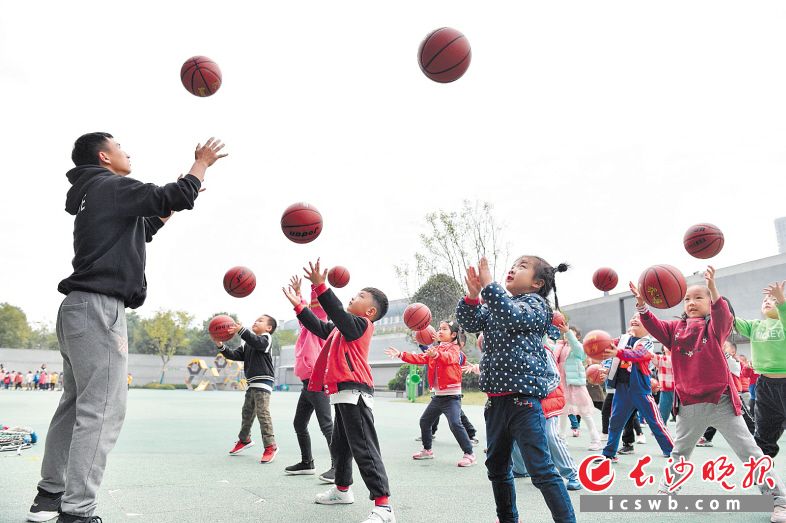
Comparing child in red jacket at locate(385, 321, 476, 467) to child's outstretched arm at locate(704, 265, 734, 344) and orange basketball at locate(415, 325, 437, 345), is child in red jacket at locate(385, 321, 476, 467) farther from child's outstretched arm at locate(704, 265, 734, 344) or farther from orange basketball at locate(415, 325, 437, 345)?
child's outstretched arm at locate(704, 265, 734, 344)

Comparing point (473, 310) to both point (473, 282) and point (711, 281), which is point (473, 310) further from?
point (711, 281)

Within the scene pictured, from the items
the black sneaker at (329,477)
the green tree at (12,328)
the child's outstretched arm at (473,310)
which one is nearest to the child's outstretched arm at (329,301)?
the child's outstretched arm at (473,310)

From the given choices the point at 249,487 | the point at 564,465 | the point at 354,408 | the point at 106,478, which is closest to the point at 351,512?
the point at 354,408

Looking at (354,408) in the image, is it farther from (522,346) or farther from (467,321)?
(522,346)

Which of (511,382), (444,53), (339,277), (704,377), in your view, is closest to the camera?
(511,382)

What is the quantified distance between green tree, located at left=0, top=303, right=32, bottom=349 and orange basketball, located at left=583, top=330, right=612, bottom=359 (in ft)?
230

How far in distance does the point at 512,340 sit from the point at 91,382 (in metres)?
2.31

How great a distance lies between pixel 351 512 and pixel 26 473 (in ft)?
10.4

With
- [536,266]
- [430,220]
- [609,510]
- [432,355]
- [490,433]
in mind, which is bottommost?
[609,510]

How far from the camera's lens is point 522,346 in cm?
335

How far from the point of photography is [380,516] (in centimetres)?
365

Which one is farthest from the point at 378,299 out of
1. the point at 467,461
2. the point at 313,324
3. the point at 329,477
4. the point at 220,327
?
the point at 467,461

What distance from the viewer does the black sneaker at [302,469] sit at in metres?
5.59

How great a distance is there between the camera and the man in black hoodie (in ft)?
9.23
